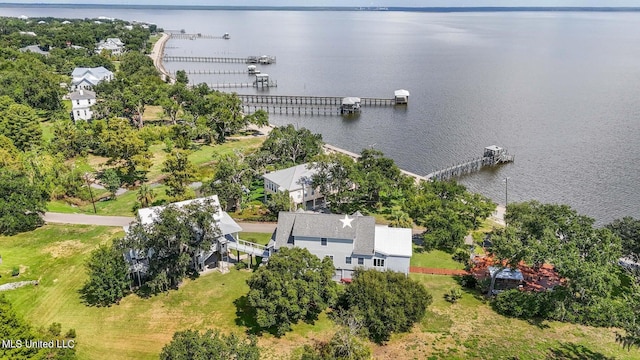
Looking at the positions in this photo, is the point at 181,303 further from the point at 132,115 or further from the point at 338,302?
the point at 132,115

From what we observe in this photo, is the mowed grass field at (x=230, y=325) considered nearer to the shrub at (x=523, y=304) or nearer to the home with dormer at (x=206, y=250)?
the shrub at (x=523, y=304)

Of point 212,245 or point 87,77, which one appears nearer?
point 212,245

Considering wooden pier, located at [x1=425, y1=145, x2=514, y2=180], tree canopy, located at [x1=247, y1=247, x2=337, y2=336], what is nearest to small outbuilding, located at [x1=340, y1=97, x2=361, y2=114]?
wooden pier, located at [x1=425, y1=145, x2=514, y2=180]

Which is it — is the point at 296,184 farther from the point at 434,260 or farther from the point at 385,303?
the point at 385,303

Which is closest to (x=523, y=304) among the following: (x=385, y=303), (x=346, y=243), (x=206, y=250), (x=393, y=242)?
(x=393, y=242)

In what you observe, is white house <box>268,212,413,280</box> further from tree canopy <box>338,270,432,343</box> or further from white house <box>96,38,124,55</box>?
white house <box>96,38,124,55</box>

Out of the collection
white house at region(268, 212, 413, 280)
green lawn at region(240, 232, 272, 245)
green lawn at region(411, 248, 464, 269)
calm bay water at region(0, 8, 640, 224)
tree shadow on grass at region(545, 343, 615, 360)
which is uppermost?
calm bay water at region(0, 8, 640, 224)
